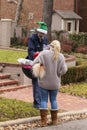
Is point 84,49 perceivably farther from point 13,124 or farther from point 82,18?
point 13,124

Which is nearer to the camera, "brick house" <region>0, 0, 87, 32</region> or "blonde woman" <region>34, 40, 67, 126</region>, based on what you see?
"blonde woman" <region>34, 40, 67, 126</region>

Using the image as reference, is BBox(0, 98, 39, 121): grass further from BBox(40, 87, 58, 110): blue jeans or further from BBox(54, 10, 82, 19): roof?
BBox(54, 10, 82, 19): roof

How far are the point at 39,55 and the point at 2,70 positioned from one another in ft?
19.1

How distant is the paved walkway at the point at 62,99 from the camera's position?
40.7ft

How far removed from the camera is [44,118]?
32.6 ft

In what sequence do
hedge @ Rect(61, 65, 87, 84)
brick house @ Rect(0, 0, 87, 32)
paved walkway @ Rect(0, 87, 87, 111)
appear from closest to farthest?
paved walkway @ Rect(0, 87, 87, 111)
hedge @ Rect(61, 65, 87, 84)
brick house @ Rect(0, 0, 87, 32)

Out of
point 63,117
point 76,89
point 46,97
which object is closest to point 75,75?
point 76,89

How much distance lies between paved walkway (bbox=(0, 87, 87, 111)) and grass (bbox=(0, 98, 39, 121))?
0.99 m

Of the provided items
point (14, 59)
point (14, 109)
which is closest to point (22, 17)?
point (14, 59)

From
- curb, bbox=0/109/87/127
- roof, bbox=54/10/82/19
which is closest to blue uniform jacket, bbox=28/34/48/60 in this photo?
curb, bbox=0/109/87/127

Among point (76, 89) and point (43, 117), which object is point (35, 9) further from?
point (43, 117)

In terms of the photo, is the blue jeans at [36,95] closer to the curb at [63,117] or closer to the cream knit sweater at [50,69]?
the curb at [63,117]

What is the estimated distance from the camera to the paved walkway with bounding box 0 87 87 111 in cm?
1240

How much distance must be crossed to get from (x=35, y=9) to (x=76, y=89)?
27.1 metres
